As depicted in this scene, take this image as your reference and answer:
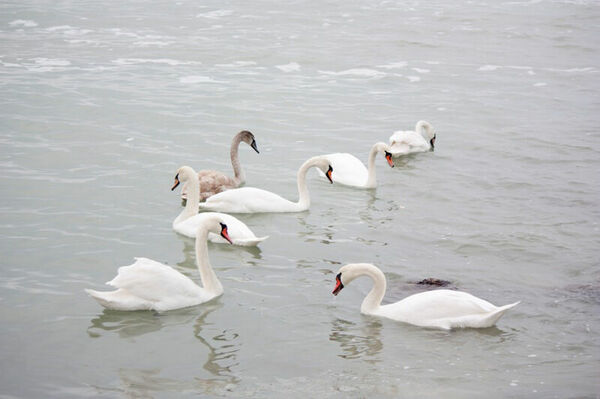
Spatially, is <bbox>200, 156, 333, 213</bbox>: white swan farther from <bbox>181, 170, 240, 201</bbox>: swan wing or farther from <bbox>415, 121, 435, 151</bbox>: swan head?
<bbox>415, 121, 435, 151</bbox>: swan head

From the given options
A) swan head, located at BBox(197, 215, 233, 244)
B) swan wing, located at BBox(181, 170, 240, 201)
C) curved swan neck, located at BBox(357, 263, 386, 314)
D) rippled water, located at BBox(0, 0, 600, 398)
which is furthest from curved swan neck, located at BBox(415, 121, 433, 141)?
curved swan neck, located at BBox(357, 263, 386, 314)

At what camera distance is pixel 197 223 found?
9703 mm

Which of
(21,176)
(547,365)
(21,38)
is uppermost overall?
(21,38)

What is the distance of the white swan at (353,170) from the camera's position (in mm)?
12391

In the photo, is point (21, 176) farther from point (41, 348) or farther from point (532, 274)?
point (532, 274)

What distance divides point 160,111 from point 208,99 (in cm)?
152

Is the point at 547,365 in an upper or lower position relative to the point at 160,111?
lower

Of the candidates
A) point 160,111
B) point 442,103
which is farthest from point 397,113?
point 160,111

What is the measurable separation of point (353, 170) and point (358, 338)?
530 centimetres

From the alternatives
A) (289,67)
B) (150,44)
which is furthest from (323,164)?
(150,44)

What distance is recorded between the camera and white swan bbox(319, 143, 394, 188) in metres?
12.4

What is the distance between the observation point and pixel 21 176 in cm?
1170

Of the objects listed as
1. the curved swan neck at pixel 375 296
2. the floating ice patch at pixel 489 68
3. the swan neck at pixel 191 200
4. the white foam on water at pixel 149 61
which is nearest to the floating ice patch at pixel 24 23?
the white foam on water at pixel 149 61

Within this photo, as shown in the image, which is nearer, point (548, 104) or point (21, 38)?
point (548, 104)
